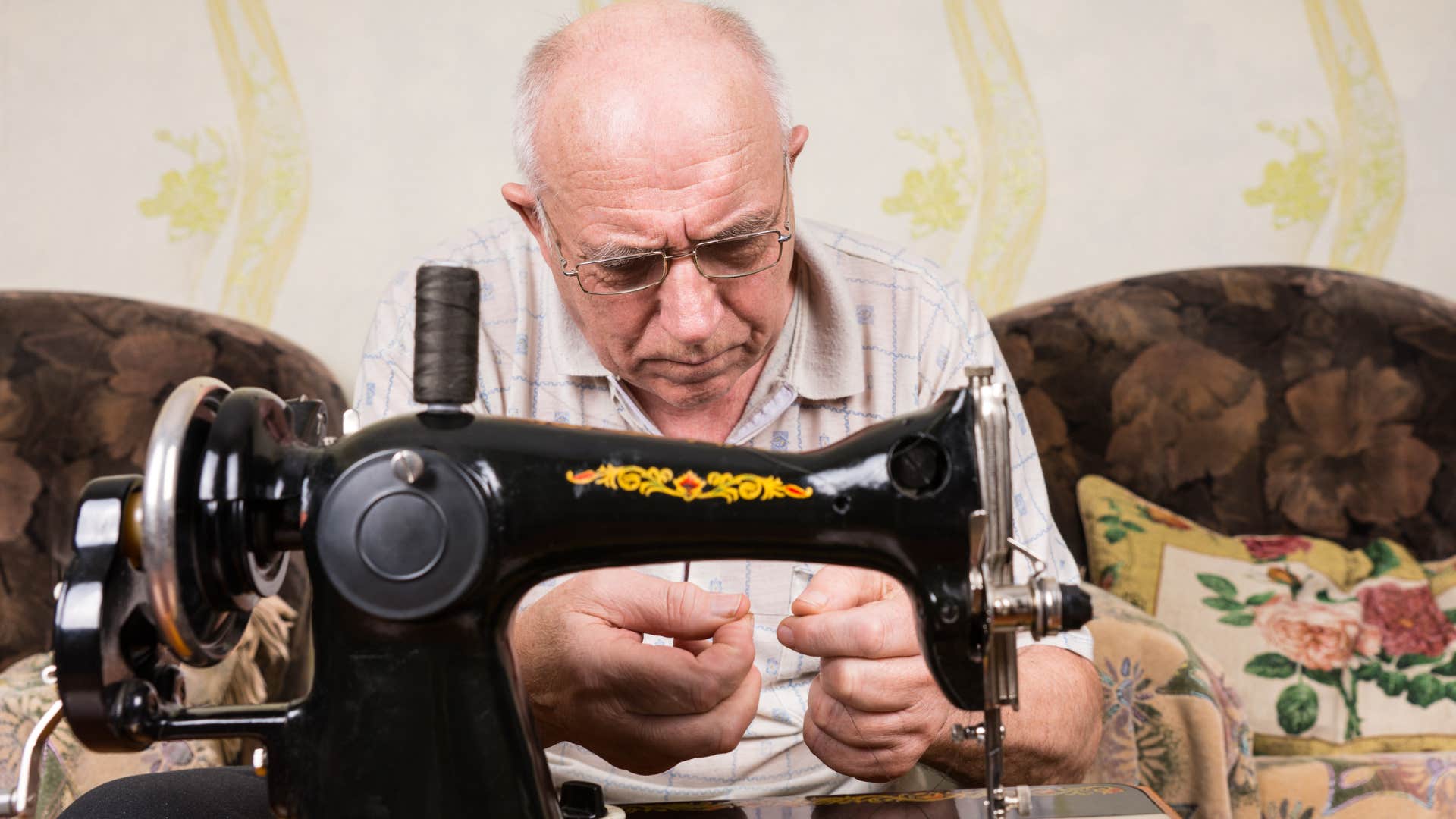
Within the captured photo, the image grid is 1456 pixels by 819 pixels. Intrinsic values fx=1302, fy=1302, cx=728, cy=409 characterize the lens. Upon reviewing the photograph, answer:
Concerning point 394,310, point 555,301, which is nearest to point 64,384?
point 394,310

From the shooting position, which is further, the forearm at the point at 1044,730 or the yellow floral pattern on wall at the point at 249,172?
the yellow floral pattern on wall at the point at 249,172

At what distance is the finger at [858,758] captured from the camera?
110 cm

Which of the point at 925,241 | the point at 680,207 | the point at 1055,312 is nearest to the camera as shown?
the point at 680,207

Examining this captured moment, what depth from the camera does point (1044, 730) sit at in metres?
1.26

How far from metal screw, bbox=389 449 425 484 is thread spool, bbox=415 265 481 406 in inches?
1.6

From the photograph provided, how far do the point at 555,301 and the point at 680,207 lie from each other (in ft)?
1.14

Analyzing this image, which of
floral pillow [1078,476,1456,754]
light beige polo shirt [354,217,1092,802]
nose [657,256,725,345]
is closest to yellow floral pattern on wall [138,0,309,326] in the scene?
light beige polo shirt [354,217,1092,802]

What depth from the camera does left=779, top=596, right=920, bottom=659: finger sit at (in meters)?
1.04

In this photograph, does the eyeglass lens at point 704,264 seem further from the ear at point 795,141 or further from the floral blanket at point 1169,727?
the floral blanket at point 1169,727

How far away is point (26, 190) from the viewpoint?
8.86 feet

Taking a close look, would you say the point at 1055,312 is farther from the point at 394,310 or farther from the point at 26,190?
the point at 26,190

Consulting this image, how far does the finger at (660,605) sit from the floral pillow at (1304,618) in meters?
1.53

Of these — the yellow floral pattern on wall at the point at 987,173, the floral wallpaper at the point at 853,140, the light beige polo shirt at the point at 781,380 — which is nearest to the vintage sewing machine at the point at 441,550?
the light beige polo shirt at the point at 781,380

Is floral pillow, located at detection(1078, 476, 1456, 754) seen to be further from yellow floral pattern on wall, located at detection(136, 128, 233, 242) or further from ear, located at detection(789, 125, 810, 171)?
yellow floral pattern on wall, located at detection(136, 128, 233, 242)
